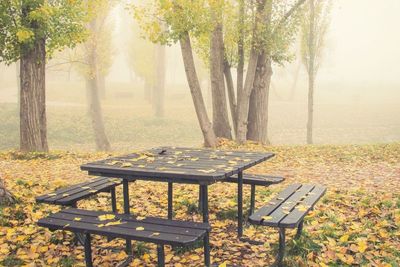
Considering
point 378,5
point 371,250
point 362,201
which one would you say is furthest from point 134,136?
point 378,5

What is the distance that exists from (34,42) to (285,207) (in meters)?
8.30

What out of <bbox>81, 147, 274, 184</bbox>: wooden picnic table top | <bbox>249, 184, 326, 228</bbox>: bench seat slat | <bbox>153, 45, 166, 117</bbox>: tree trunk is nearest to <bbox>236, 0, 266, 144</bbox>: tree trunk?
<bbox>81, 147, 274, 184</bbox>: wooden picnic table top

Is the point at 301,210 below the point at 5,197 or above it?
above

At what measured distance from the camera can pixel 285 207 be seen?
161 inches

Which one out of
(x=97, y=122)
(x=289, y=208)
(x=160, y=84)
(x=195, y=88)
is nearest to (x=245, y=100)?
(x=195, y=88)

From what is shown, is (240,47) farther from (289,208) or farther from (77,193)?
(289,208)

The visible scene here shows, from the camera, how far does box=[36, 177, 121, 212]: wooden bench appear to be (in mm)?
4426

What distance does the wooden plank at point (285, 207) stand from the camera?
11.8 ft

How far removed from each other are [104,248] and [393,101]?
40451 mm

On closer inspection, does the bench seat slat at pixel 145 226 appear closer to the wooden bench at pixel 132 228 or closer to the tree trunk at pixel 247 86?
the wooden bench at pixel 132 228

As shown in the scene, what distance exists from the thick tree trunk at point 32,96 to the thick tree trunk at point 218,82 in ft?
15.6

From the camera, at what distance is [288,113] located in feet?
100

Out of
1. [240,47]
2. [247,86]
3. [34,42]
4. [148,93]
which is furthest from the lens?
[148,93]

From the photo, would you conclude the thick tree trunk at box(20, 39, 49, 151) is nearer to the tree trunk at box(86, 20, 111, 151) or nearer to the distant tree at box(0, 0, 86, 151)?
the distant tree at box(0, 0, 86, 151)
